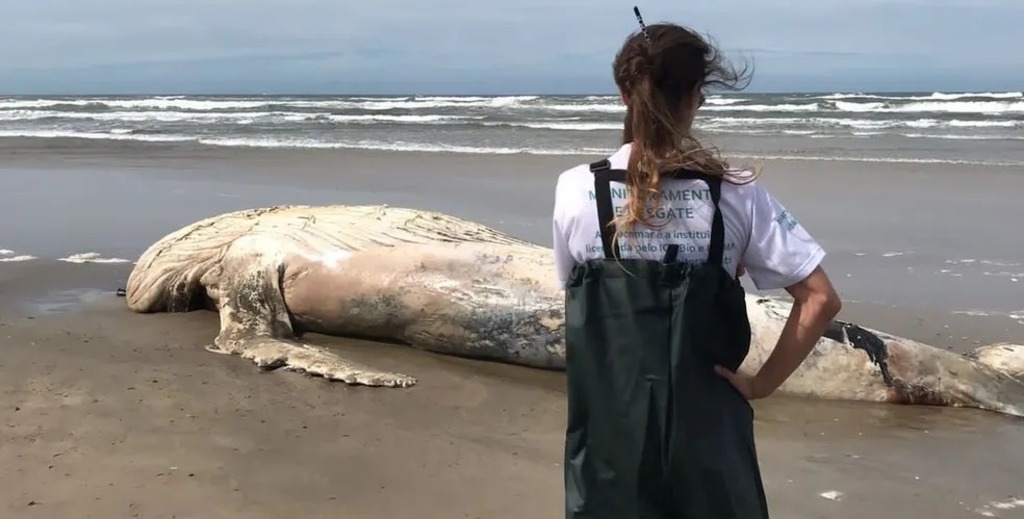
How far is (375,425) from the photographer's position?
477 centimetres

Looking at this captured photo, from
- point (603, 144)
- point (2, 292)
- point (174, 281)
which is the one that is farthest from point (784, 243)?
point (603, 144)

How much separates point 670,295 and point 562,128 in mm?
28622

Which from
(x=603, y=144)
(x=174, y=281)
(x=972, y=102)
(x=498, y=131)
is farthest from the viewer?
(x=972, y=102)

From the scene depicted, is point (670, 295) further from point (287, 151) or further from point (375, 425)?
point (287, 151)

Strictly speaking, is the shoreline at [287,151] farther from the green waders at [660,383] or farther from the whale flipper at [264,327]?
the green waders at [660,383]

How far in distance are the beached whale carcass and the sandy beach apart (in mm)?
130

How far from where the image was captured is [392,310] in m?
6.21

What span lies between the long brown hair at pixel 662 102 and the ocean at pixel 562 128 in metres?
13.0

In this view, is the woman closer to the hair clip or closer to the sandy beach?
the hair clip

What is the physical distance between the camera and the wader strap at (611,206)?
2.28 metres

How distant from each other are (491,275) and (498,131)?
23438mm

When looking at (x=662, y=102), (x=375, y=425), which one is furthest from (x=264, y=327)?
(x=662, y=102)

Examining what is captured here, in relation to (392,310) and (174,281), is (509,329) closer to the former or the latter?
(392,310)

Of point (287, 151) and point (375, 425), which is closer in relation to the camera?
point (375, 425)
